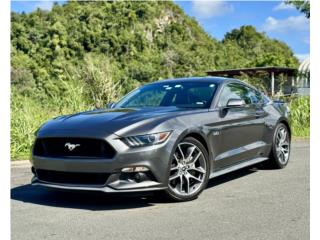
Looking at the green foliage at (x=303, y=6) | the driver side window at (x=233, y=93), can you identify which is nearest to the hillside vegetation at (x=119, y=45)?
the green foliage at (x=303, y=6)

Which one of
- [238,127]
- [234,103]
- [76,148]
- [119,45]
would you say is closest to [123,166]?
[76,148]

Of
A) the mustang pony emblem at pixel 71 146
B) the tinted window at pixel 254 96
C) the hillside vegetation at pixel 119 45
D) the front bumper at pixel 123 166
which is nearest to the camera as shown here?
the front bumper at pixel 123 166

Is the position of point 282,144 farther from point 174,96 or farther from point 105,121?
point 105,121

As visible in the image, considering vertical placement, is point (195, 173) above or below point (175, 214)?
above

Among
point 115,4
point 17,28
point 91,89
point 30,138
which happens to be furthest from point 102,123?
point 115,4

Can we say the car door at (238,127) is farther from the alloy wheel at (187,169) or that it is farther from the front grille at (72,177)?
the front grille at (72,177)

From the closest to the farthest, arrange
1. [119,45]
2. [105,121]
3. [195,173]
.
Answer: [105,121] < [195,173] < [119,45]

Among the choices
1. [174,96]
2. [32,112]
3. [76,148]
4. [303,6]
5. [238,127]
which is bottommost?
[76,148]

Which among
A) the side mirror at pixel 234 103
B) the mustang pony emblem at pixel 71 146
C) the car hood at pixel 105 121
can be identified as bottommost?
the mustang pony emblem at pixel 71 146

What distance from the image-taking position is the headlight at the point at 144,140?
197 inches

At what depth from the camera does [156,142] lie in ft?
16.6

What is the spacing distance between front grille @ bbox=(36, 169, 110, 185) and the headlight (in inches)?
Result: 16.6

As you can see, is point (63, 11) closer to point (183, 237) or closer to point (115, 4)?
point (115, 4)

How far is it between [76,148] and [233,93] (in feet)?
9.14
